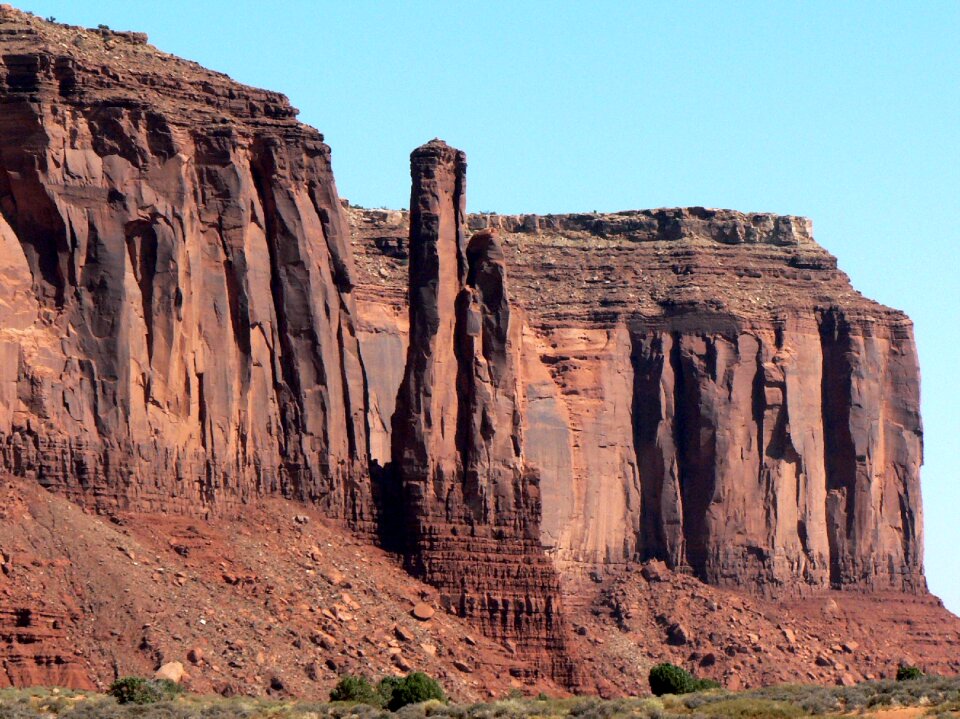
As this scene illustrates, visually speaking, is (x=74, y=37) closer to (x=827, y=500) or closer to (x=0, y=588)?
(x=0, y=588)

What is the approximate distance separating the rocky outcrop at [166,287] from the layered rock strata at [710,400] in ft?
73.8

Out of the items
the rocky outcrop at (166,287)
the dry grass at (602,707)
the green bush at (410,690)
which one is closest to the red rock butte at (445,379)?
the rocky outcrop at (166,287)

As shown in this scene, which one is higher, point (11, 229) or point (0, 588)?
point (11, 229)

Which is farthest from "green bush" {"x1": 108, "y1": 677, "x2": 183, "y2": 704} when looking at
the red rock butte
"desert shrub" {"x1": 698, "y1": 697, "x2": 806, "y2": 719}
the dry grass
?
"desert shrub" {"x1": 698, "y1": 697, "x2": 806, "y2": 719}

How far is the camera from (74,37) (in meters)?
99.3

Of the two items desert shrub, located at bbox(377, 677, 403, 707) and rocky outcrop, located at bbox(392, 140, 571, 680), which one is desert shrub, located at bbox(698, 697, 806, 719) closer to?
desert shrub, located at bbox(377, 677, 403, 707)

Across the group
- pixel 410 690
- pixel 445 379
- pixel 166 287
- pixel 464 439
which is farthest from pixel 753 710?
pixel 445 379

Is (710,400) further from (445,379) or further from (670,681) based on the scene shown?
(670,681)

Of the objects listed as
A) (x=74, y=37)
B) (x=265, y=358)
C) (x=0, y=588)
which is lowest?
(x=0, y=588)

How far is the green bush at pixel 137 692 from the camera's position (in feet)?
264

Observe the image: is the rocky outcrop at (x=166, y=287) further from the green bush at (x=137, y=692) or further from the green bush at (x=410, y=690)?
the green bush at (x=137, y=692)

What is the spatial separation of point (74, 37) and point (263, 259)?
791cm

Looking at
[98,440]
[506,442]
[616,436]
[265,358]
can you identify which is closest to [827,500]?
[616,436]

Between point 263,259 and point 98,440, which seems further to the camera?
point 263,259
